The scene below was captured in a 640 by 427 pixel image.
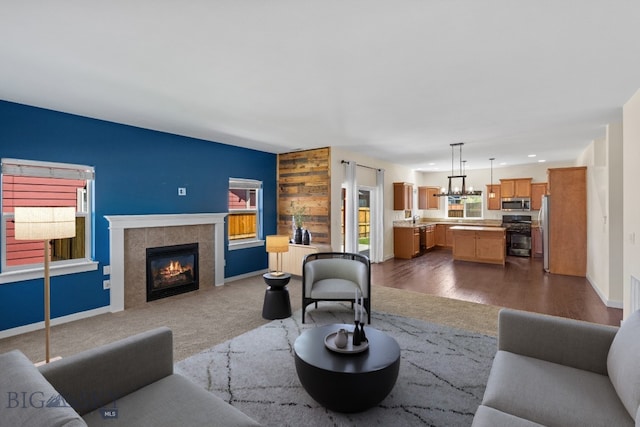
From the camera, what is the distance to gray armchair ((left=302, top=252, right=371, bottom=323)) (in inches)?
148

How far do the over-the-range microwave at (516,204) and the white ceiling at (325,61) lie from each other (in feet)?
16.9

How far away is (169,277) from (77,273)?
1241mm

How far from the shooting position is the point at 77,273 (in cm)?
407

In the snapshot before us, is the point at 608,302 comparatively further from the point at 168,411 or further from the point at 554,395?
the point at 168,411

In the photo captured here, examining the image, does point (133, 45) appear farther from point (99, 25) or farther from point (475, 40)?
point (475, 40)

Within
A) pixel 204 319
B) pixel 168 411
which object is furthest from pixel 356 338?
pixel 204 319

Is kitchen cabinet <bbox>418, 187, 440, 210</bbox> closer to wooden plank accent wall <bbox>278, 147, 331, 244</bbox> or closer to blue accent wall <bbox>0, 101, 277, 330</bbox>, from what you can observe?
wooden plank accent wall <bbox>278, 147, 331, 244</bbox>

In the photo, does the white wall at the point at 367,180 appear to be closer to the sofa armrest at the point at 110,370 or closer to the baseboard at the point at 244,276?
the baseboard at the point at 244,276

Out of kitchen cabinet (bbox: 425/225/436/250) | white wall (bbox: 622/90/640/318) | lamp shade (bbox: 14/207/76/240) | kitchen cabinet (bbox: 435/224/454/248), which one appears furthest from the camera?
kitchen cabinet (bbox: 435/224/454/248)

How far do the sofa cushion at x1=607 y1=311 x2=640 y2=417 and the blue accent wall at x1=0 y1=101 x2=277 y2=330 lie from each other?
5260 millimetres

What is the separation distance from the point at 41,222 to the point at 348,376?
265cm

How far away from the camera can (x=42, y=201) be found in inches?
152

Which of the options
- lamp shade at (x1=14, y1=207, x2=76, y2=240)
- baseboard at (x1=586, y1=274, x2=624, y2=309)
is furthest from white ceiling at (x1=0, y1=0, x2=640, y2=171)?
baseboard at (x1=586, y1=274, x2=624, y2=309)

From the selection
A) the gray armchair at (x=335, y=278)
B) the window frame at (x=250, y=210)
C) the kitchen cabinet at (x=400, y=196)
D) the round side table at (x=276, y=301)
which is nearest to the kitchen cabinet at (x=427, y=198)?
the kitchen cabinet at (x=400, y=196)
